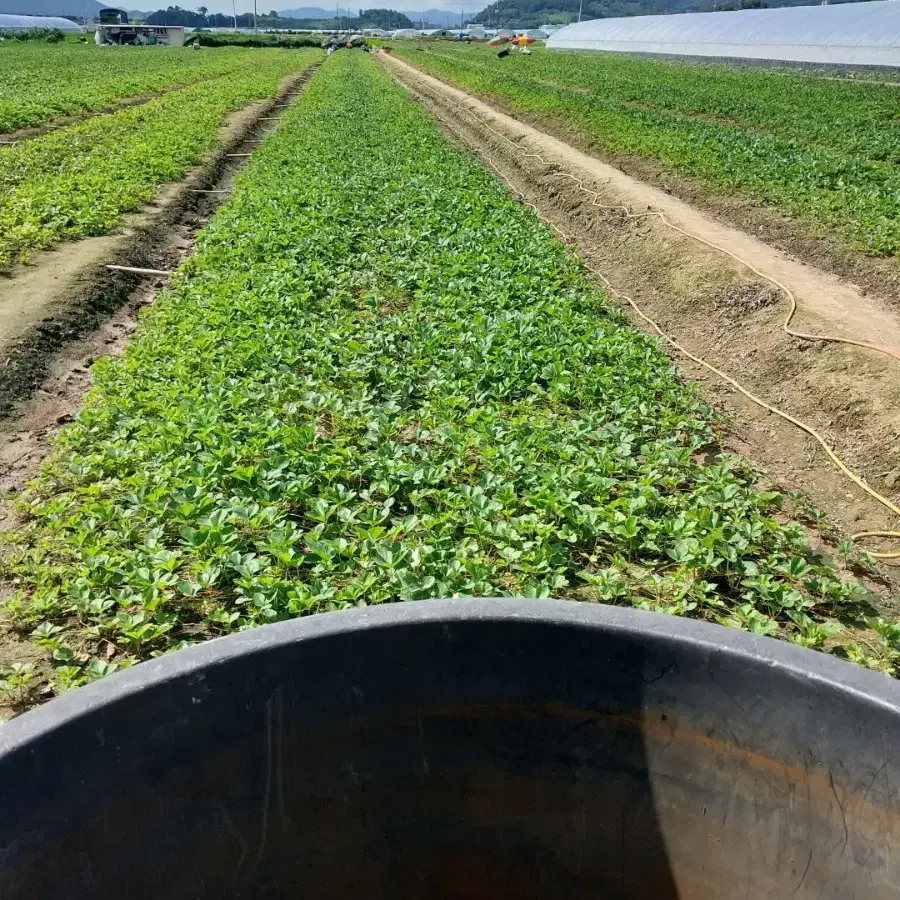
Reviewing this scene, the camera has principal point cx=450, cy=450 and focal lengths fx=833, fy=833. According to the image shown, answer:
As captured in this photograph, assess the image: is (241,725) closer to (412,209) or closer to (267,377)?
(267,377)

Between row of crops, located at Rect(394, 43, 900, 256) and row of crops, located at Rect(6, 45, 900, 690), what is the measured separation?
5.50 meters

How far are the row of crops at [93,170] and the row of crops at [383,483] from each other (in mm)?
3646

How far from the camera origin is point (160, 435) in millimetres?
5238

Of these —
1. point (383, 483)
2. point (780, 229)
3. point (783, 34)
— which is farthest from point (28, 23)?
point (383, 483)

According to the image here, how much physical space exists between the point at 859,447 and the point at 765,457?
69 cm

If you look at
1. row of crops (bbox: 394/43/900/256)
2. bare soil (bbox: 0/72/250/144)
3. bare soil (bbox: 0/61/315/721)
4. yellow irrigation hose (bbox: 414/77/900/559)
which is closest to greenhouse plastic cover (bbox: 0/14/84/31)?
bare soil (bbox: 0/72/250/144)

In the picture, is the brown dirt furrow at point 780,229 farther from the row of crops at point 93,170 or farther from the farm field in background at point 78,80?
the farm field in background at point 78,80

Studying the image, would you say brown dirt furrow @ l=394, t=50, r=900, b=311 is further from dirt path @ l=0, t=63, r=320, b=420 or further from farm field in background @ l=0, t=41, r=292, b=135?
farm field in background @ l=0, t=41, r=292, b=135

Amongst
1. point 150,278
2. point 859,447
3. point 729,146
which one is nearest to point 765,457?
point 859,447

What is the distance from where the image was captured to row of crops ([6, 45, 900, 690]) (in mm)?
3875

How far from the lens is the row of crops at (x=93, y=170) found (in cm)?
1082

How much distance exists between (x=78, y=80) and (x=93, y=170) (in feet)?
79.8

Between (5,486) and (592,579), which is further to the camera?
(5,486)

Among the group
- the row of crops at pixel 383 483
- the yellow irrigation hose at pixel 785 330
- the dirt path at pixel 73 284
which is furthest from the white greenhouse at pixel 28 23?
the row of crops at pixel 383 483
